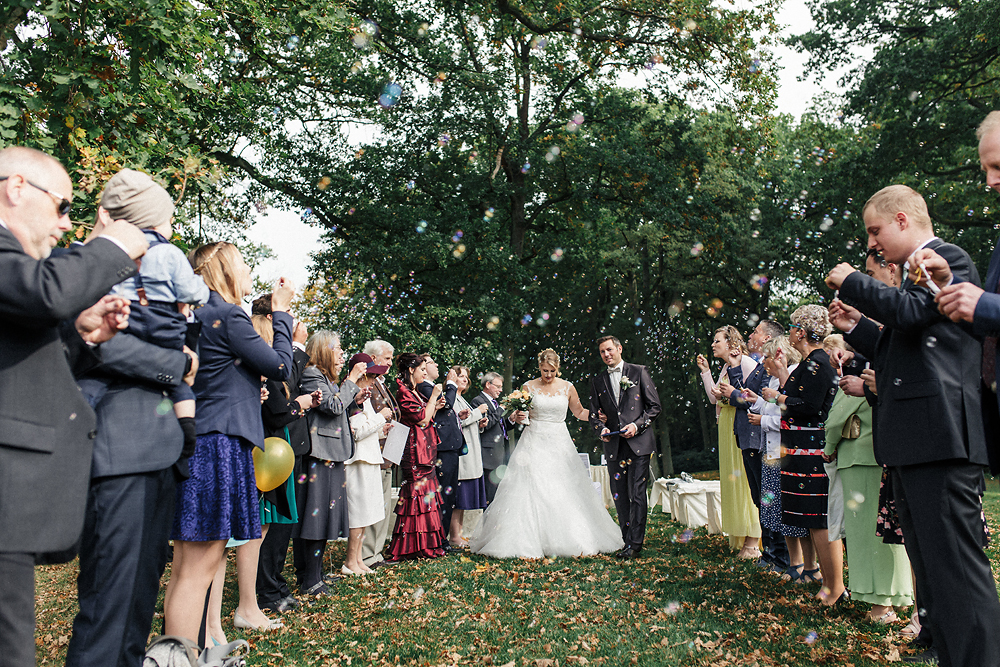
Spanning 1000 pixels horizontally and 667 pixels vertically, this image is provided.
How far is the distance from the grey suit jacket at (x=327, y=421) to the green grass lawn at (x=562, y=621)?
4.22ft

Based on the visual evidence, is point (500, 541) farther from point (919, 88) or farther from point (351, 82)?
point (919, 88)

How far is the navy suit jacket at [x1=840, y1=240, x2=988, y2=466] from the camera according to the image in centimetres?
288

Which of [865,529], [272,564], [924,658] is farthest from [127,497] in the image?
[865,529]

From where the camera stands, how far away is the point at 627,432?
Answer: 8094 millimetres

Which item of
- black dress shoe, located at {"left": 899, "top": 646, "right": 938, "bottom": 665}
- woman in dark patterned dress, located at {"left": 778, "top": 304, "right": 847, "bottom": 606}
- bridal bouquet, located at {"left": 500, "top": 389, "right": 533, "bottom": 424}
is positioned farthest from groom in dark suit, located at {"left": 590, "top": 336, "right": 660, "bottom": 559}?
black dress shoe, located at {"left": 899, "top": 646, "right": 938, "bottom": 665}

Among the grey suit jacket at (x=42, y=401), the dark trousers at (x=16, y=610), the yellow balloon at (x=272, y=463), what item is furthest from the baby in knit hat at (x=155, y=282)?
the yellow balloon at (x=272, y=463)

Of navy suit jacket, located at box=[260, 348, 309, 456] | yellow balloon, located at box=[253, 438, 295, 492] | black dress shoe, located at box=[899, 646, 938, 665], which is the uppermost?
navy suit jacket, located at box=[260, 348, 309, 456]

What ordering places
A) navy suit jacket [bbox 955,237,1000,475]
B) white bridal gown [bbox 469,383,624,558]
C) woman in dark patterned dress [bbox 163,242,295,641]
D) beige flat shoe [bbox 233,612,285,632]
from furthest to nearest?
white bridal gown [bbox 469,383,624,558], beige flat shoe [bbox 233,612,285,632], woman in dark patterned dress [bbox 163,242,295,641], navy suit jacket [bbox 955,237,1000,475]

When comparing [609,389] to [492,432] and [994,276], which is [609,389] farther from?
[994,276]

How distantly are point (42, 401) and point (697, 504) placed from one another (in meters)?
10.0

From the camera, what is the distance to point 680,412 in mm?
31703

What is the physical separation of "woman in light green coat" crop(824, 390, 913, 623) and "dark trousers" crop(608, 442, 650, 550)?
321cm

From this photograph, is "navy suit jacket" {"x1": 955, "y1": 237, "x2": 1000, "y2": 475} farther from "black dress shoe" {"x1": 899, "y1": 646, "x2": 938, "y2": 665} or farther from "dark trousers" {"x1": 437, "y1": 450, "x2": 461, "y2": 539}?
"dark trousers" {"x1": 437, "y1": 450, "x2": 461, "y2": 539}

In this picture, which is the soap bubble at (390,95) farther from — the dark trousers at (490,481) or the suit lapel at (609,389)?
the suit lapel at (609,389)
